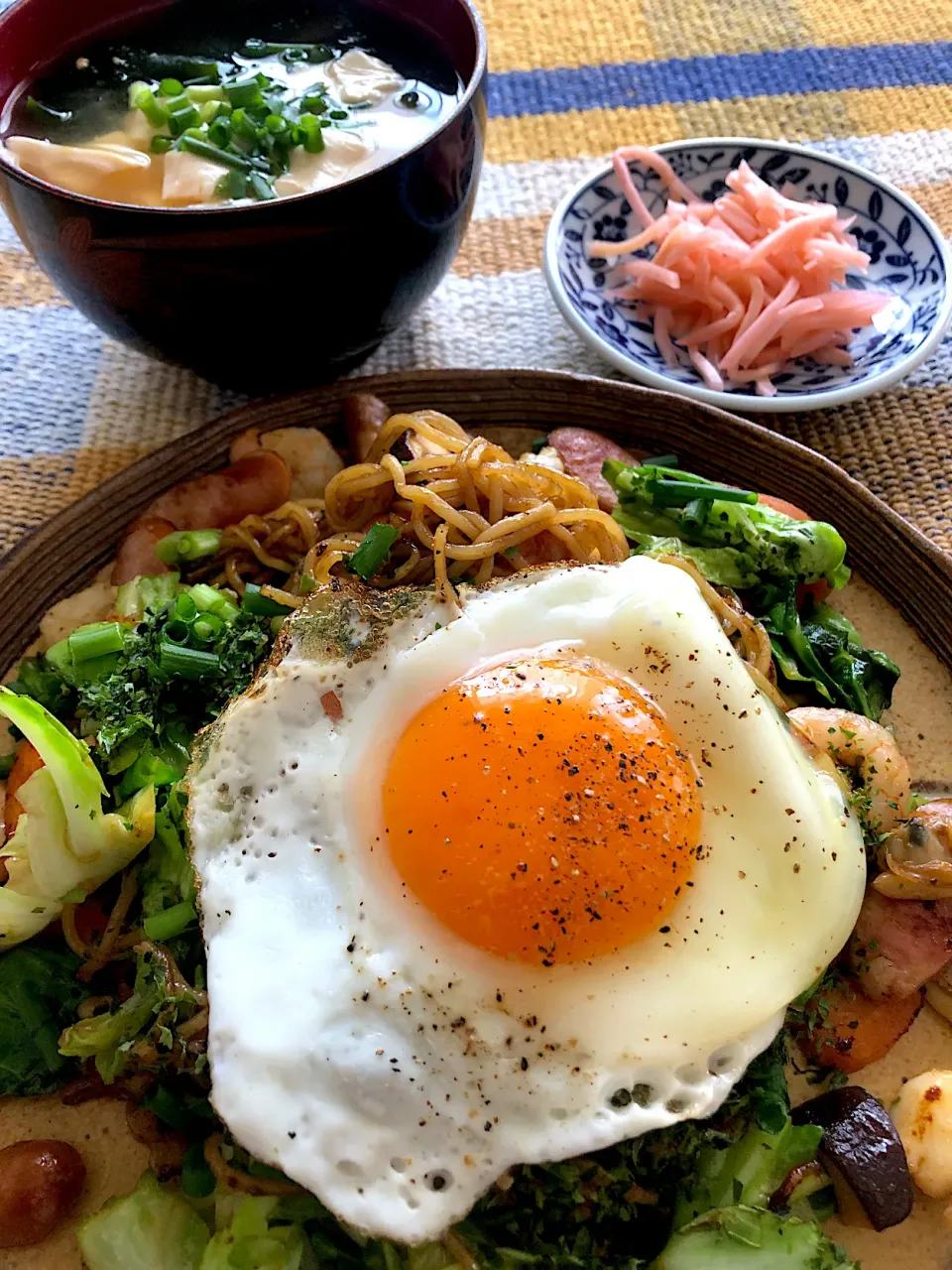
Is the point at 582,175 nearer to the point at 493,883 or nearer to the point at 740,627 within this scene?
the point at 740,627

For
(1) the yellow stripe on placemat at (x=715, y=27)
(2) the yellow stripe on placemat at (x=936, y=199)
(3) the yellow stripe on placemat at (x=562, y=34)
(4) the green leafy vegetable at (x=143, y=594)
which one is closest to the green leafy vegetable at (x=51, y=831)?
(4) the green leafy vegetable at (x=143, y=594)

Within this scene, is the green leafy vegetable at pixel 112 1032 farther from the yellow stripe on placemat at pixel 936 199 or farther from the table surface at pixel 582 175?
the yellow stripe on placemat at pixel 936 199

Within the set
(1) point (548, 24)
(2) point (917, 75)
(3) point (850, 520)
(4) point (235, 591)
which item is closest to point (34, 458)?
(4) point (235, 591)

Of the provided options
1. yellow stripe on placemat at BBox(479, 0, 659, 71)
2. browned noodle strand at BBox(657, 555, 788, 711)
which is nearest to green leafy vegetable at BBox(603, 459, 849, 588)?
browned noodle strand at BBox(657, 555, 788, 711)

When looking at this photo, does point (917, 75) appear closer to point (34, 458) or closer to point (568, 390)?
point (568, 390)

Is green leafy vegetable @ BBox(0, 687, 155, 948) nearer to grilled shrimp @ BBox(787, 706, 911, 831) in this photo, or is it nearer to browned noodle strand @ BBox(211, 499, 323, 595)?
browned noodle strand @ BBox(211, 499, 323, 595)

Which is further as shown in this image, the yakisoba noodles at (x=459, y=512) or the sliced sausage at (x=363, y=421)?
the sliced sausage at (x=363, y=421)
